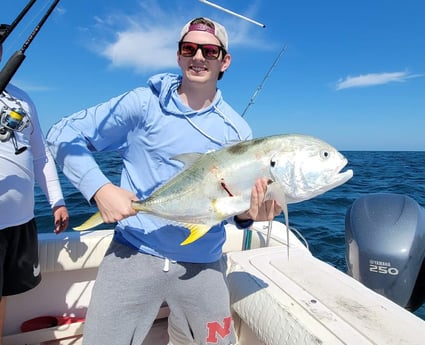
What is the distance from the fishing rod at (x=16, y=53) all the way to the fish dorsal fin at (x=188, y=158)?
0.89 m

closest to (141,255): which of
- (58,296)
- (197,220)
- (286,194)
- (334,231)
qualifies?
(197,220)

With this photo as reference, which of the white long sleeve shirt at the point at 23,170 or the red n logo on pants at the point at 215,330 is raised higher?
the white long sleeve shirt at the point at 23,170

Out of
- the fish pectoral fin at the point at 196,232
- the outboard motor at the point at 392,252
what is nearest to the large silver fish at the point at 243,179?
the fish pectoral fin at the point at 196,232

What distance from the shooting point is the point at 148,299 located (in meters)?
1.73

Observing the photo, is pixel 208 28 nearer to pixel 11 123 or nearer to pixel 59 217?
pixel 11 123

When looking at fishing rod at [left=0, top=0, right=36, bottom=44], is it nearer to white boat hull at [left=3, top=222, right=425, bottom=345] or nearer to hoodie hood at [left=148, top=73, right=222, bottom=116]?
hoodie hood at [left=148, top=73, right=222, bottom=116]

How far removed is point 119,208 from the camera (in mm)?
1421

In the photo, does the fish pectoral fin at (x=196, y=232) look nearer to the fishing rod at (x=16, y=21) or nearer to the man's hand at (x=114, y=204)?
the man's hand at (x=114, y=204)

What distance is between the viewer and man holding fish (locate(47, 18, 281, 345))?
1652 mm

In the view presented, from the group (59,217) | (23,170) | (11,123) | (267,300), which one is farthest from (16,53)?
(267,300)

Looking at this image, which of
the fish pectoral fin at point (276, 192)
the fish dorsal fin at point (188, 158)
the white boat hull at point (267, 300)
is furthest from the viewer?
the white boat hull at point (267, 300)

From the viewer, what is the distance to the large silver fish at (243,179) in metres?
1.46

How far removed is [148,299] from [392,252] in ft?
6.81

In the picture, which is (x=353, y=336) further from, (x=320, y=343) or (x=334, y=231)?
(x=334, y=231)
